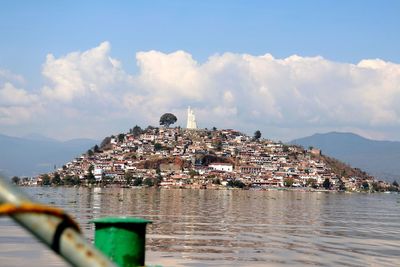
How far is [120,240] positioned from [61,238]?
2.61 meters

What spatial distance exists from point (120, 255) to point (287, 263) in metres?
21.1

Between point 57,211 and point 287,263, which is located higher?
point 57,211

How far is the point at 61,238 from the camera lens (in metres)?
3.66

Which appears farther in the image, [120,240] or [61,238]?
[120,240]

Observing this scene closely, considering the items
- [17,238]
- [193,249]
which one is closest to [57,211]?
[193,249]

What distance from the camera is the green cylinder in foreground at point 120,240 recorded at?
20.4ft

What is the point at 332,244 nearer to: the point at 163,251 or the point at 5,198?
the point at 163,251

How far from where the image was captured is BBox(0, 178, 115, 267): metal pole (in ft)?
11.7

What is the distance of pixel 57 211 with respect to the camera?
3578 mm

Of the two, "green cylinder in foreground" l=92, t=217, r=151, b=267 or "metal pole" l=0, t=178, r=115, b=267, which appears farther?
"green cylinder in foreground" l=92, t=217, r=151, b=267

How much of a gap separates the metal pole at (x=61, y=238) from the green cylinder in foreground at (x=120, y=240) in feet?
8.24

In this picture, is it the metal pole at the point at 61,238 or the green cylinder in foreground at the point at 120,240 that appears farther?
the green cylinder in foreground at the point at 120,240

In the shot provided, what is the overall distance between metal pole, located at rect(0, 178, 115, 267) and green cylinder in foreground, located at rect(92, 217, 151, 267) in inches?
98.9

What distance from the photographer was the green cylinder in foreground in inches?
244
